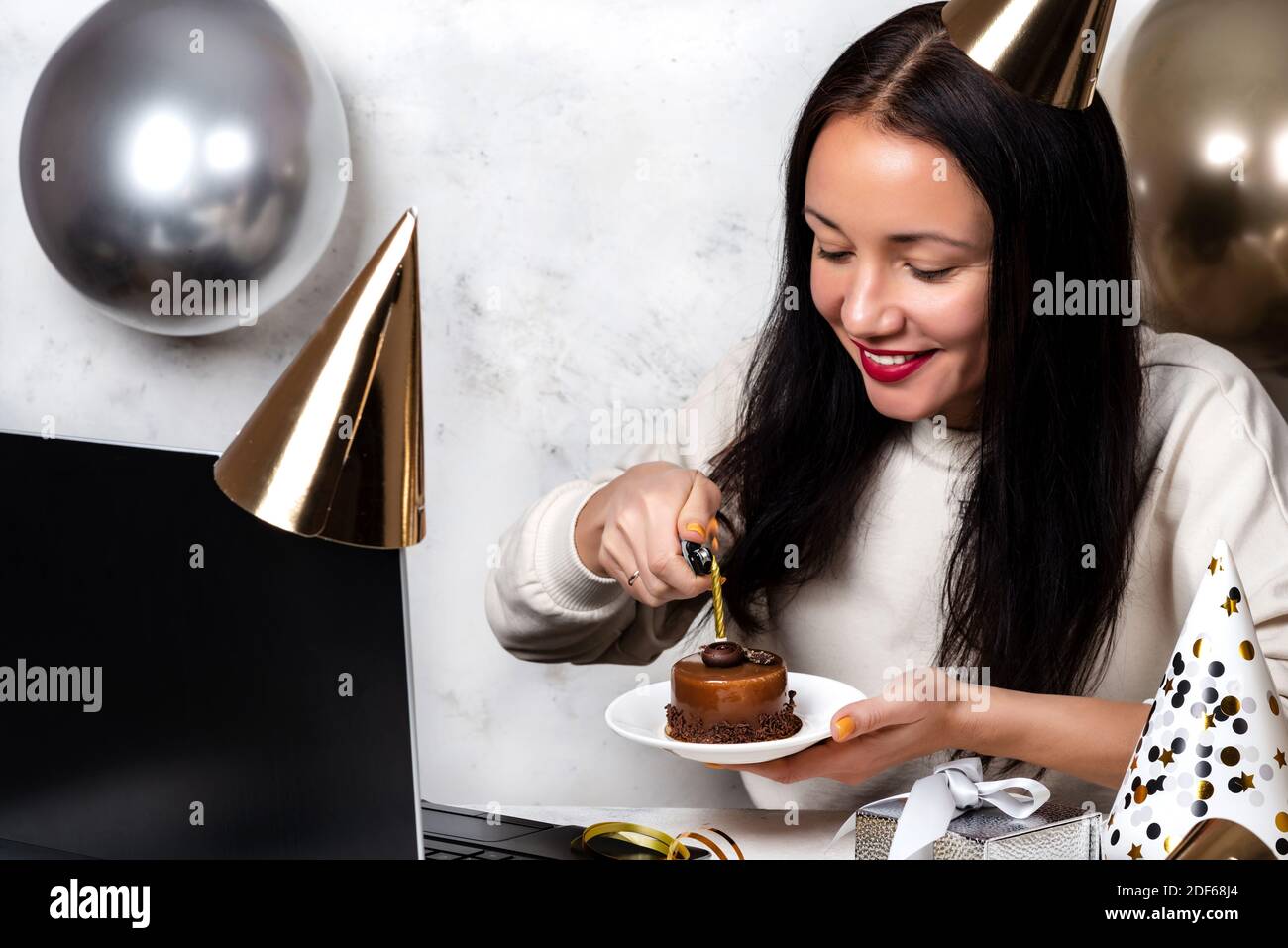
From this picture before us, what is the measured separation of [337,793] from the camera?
2.89 ft

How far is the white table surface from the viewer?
3.91 feet

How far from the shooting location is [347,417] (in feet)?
2.25

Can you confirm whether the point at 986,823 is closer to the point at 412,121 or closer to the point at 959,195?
the point at 959,195

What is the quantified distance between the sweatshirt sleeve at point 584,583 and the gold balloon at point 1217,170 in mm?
604

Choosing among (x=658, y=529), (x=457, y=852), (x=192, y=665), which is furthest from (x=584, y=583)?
(x=192, y=665)

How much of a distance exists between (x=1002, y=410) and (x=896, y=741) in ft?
1.49

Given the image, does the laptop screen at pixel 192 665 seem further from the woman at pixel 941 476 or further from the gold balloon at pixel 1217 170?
the gold balloon at pixel 1217 170

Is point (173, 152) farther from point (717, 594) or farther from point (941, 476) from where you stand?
point (941, 476)

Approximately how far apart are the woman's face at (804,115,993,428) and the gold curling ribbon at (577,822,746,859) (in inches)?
23.4

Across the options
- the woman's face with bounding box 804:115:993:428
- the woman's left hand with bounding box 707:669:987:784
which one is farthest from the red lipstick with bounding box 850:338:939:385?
the woman's left hand with bounding box 707:669:987:784

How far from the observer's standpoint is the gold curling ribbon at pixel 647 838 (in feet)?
3.63

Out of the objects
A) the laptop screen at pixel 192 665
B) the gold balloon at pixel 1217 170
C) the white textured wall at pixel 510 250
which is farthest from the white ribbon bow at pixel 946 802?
the white textured wall at pixel 510 250
